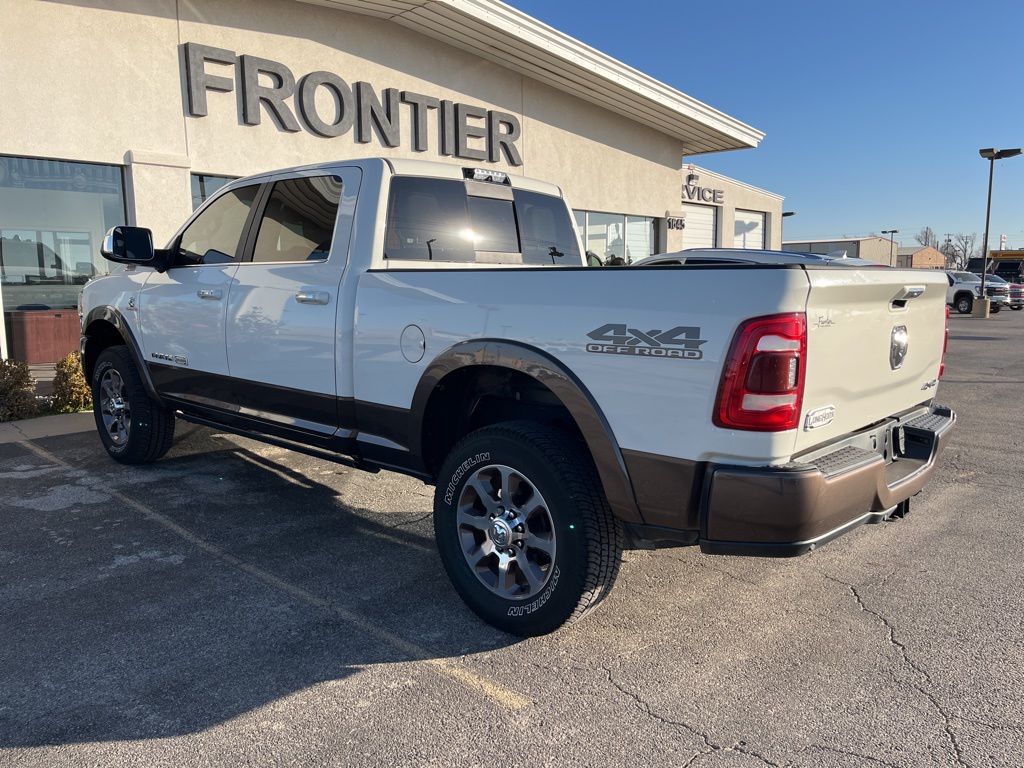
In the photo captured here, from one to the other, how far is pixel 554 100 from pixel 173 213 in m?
8.52

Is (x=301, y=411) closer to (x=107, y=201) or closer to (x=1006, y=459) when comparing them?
(x=1006, y=459)

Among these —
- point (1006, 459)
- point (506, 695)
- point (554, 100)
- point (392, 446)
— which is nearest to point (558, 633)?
point (506, 695)

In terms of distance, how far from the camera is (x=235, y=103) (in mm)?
10781

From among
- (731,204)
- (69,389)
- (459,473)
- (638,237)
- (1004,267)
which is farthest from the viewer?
(1004,267)

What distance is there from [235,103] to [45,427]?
5.54m

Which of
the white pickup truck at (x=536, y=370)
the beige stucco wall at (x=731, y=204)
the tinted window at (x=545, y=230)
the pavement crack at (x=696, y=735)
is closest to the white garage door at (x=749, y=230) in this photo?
the beige stucco wall at (x=731, y=204)

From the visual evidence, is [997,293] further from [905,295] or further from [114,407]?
[114,407]

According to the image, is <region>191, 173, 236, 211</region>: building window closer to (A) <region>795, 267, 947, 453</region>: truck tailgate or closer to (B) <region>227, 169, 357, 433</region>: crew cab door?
(B) <region>227, 169, 357, 433</region>: crew cab door

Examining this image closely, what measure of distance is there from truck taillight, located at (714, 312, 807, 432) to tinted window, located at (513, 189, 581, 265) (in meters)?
2.49

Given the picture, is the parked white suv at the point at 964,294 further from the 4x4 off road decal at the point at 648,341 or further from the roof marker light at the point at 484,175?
the 4x4 off road decal at the point at 648,341

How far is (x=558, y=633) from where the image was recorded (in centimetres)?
326

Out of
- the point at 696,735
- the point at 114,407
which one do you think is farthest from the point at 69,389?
the point at 696,735

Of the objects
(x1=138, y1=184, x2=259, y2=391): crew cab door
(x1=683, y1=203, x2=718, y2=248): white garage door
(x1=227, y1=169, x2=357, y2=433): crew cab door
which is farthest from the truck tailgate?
(x1=683, y1=203, x2=718, y2=248): white garage door

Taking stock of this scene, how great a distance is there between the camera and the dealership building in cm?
927
